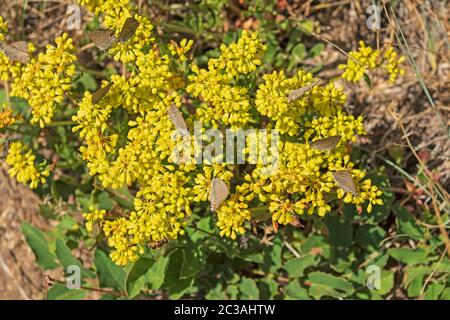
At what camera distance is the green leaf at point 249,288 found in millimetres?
3641

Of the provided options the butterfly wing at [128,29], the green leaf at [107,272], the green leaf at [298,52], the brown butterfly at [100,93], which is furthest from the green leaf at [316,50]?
the green leaf at [107,272]

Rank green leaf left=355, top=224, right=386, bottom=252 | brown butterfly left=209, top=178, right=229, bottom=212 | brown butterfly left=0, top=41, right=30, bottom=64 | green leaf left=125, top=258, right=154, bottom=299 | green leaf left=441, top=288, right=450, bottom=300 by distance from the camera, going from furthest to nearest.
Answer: green leaf left=355, top=224, right=386, bottom=252, green leaf left=441, top=288, right=450, bottom=300, green leaf left=125, top=258, right=154, bottom=299, brown butterfly left=0, top=41, right=30, bottom=64, brown butterfly left=209, top=178, right=229, bottom=212

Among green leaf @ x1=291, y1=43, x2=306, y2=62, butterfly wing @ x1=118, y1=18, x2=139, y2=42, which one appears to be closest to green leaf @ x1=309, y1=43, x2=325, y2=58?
green leaf @ x1=291, y1=43, x2=306, y2=62

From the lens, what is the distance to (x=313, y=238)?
3617 millimetres

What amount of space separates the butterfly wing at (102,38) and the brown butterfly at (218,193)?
2.57 feet

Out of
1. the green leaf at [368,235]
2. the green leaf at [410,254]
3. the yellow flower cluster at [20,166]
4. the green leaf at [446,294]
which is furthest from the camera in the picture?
the green leaf at [368,235]

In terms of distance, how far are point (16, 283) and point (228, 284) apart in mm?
1798

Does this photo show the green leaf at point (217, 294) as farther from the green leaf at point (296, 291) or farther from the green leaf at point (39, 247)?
the green leaf at point (39, 247)

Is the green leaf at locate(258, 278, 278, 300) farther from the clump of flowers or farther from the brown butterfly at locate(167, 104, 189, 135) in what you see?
the brown butterfly at locate(167, 104, 189, 135)

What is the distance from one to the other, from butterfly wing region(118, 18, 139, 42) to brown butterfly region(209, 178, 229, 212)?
772mm

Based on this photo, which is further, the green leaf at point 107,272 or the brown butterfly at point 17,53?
the green leaf at point 107,272

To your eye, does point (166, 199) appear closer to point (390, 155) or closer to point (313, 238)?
point (313, 238)

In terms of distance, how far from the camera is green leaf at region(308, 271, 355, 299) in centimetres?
351
